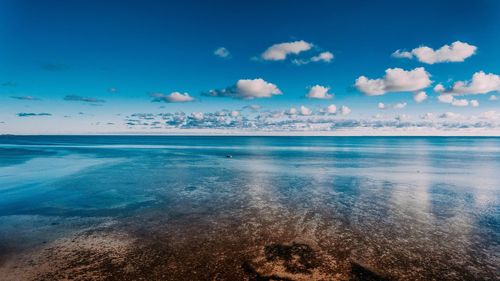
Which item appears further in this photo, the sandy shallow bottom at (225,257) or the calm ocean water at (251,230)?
the calm ocean water at (251,230)

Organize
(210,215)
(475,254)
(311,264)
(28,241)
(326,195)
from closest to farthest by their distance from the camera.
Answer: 1. (311,264)
2. (475,254)
3. (28,241)
4. (210,215)
5. (326,195)

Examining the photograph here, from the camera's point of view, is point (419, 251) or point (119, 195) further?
point (119, 195)

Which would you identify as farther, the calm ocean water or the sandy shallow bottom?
the calm ocean water

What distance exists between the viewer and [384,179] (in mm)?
28031

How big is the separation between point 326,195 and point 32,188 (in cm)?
2192

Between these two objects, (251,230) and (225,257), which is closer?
(225,257)

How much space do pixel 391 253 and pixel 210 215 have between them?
847 centimetres

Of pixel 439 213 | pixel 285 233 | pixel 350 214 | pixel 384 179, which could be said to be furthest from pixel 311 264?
pixel 384 179

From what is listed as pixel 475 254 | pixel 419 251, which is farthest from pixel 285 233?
pixel 475 254

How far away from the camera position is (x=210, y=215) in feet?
50.1

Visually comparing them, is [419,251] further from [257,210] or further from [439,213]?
[257,210]

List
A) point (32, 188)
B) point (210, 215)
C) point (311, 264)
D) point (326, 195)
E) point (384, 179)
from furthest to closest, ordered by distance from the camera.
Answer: point (384, 179), point (32, 188), point (326, 195), point (210, 215), point (311, 264)

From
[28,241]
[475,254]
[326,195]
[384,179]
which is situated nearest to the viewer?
[475,254]

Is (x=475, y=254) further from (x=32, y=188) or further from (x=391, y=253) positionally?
(x=32, y=188)
